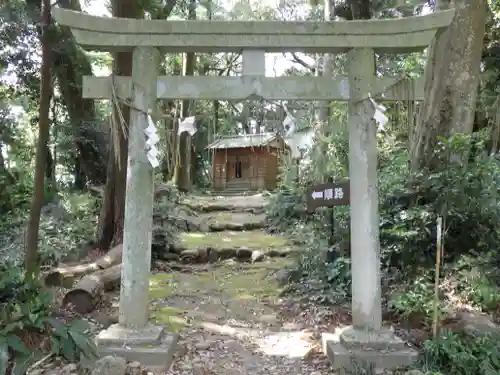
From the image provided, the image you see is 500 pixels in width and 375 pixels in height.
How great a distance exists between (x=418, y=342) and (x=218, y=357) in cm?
215

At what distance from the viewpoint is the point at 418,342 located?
4629mm

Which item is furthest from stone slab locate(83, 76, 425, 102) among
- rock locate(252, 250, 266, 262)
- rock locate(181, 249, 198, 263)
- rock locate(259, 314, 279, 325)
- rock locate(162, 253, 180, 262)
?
rock locate(252, 250, 266, 262)

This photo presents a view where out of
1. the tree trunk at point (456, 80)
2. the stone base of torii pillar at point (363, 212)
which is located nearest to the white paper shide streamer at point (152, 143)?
the stone base of torii pillar at point (363, 212)

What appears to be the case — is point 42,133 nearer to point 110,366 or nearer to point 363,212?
point 110,366

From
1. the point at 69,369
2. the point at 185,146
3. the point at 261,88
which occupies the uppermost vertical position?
the point at 185,146

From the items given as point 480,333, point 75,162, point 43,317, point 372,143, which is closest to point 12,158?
point 75,162

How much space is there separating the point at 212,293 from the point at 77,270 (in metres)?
2.31

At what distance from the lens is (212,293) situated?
7.32 metres

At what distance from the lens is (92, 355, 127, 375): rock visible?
365cm

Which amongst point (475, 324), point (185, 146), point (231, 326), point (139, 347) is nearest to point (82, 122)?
point (185, 146)

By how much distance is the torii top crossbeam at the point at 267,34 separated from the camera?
4.32 metres

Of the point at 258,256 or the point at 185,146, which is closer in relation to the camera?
the point at 258,256

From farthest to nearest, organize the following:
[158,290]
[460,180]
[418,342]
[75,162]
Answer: [75,162]
[158,290]
[460,180]
[418,342]

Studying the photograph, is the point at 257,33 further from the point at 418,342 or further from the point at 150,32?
the point at 418,342
